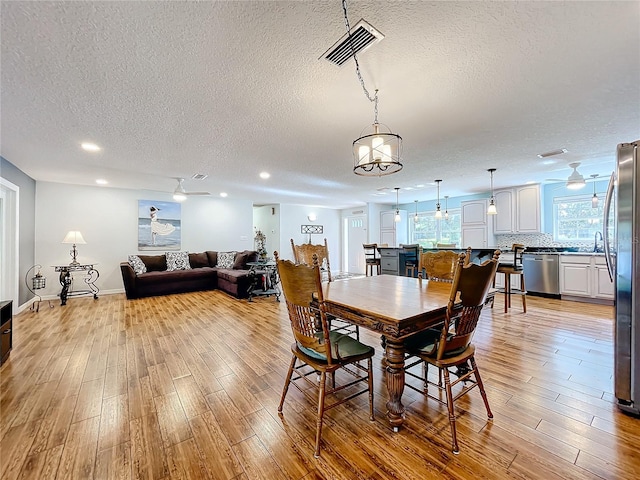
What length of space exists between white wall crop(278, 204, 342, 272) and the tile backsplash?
535 centimetres

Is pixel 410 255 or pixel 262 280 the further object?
pixel 262 280

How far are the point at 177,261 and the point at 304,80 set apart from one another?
587 centimetres

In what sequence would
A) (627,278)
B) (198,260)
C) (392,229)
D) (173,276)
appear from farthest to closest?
(392,229) < (198,260) < (173,276) < (627,278)

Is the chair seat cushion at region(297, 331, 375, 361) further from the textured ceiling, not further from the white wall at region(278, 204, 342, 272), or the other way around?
the white wall at region(278, 204, 342, 272)

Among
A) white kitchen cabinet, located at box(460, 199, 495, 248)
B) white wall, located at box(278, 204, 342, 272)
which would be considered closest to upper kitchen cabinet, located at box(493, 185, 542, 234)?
white kitchen cabinet, located at box(460, 199, 495, 248)

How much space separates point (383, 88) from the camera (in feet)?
7.13

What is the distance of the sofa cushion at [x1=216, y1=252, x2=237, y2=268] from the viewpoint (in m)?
7.05

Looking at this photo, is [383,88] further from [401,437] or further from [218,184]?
[218,184]

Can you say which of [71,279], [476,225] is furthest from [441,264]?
[71,279]

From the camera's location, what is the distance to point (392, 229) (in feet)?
28.3

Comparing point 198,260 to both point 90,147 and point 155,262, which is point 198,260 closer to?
point 155,262

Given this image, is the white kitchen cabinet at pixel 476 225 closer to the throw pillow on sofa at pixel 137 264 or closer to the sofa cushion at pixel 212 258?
the sofa cushion at pixel 212 258

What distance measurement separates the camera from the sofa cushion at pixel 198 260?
22.8ft

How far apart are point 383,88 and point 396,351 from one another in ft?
6.48
